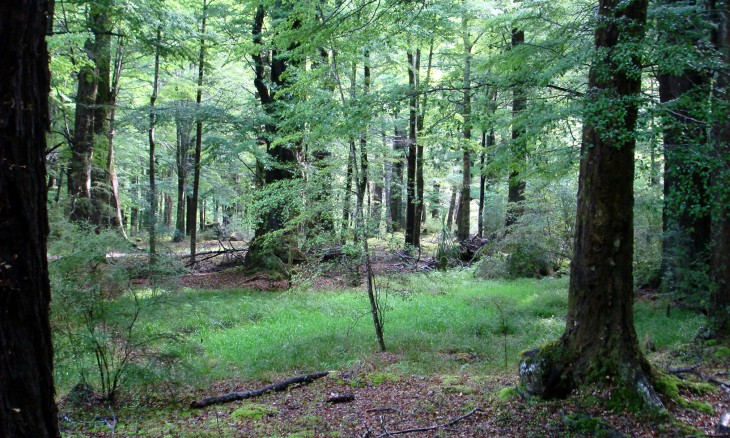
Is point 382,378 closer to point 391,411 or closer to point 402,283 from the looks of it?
point 391,411

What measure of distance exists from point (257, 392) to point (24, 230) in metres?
4.28

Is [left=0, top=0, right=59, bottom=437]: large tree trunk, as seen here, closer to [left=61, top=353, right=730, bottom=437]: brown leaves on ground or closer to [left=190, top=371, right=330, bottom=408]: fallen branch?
[left=61, top=353, right=730, bottom=437]: brown leaves on ground

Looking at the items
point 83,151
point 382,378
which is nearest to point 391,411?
point 382,378

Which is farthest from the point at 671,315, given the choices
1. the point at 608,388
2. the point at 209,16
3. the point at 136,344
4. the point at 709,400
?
the point at 209,16

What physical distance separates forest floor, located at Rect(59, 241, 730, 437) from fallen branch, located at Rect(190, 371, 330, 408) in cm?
8

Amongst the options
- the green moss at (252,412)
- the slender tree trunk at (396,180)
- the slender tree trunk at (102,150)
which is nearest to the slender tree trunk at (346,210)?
the slender tree trunk at (396,180)

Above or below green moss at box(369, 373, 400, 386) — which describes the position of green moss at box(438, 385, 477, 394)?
above

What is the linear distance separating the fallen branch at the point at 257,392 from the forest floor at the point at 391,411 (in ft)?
0.26

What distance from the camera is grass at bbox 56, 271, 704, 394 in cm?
682

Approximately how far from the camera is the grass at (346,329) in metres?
6.82

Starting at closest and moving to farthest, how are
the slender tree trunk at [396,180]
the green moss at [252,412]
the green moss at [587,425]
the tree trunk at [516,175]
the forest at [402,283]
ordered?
the forest at [402,283]
the green moss at [587,425]
the green moss at [252,412]
the tree trunk at [516,175]
the slender tree trunk at [396,180]

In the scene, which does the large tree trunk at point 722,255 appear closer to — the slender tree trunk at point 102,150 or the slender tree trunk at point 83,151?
the slender tree trunk at point 102,150

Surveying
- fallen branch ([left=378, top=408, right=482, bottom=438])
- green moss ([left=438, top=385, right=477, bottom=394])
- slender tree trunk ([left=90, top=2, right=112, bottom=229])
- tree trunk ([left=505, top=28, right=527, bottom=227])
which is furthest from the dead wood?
slender tree trunk ([left=90, top=2, right=112, bottom=229])

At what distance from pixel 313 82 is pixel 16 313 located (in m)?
6.41
